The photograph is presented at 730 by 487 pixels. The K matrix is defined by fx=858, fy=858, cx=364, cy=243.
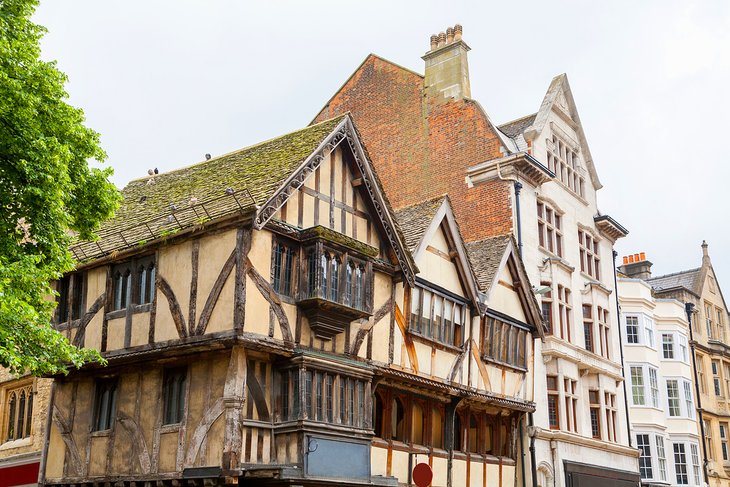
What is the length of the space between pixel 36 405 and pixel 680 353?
27.9 m

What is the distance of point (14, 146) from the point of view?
13.0 metres

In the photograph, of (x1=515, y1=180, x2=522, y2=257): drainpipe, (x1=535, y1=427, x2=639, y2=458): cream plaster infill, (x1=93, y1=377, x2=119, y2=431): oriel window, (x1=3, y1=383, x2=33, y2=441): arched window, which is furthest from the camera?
(x1=515, y1=180, x2=522, y2=257): drainpipe

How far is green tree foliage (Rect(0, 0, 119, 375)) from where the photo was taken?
1246 cm

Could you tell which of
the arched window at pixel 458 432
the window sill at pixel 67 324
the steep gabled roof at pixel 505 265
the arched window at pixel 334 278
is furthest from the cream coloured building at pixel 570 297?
the window sill at pixel 67 324

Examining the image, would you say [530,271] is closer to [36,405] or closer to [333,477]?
[333,477]

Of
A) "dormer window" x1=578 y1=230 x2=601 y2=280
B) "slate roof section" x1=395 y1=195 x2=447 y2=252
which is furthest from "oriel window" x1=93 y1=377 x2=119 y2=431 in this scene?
"dormer window" x1=578 y1=230 x2=601 y2=280

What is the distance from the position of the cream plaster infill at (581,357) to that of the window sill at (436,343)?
18.0 feet

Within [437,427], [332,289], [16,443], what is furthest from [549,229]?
[16,443]

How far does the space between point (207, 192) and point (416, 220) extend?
5506 mm

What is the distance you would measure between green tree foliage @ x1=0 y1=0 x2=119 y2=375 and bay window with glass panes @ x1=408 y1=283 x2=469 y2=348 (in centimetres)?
827

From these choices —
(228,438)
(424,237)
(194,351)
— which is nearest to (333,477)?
(228,438)

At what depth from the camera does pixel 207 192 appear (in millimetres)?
18828

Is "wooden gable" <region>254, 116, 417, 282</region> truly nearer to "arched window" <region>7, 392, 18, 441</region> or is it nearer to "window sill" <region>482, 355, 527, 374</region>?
"window sill" <region>482, 355, 527, 374</region>

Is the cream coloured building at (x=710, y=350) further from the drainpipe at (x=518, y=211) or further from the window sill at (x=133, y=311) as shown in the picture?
the window sill at (x=133, y=311)
